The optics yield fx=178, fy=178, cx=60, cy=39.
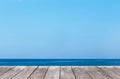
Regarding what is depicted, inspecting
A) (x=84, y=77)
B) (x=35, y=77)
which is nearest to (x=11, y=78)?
(x=35, y=77)

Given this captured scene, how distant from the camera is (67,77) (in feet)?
5.79

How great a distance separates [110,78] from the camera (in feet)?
5.67

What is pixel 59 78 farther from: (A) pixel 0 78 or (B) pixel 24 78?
(A) pixel 0 78

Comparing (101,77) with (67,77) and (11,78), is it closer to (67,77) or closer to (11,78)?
(67,77)

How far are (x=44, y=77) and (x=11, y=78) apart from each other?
1.05 ft

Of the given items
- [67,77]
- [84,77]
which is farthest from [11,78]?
[84,77]

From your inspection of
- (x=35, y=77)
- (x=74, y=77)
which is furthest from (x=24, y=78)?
(x=74, y=77)

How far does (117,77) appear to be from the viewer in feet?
5.85

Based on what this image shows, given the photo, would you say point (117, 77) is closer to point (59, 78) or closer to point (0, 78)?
point (59, 78)

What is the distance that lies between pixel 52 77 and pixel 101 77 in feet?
1.60

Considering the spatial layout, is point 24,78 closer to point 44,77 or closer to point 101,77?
point 44,77

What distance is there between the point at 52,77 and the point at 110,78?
57 cm

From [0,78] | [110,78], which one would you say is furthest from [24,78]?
[110,78]

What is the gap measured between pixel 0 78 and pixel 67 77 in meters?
0.65
